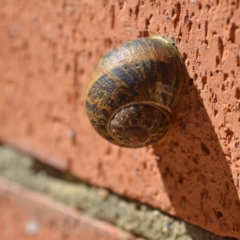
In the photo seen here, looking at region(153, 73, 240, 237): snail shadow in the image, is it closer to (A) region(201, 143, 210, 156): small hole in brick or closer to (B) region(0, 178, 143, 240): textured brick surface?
(A) region(201, 143, 210, 156): small hole in brick

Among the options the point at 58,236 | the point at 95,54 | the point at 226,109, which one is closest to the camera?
the point at 226,109

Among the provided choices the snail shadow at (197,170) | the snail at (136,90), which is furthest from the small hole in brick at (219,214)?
the snail at (136,90)

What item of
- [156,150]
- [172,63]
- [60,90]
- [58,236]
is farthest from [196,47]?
[58,236]

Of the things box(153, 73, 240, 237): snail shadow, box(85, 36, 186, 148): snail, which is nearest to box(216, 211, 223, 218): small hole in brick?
box(153, 73, 240, 237): snail shadow

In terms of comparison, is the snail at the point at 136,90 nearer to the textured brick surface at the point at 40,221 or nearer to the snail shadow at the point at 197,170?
the snail shadow at the point at 197,170

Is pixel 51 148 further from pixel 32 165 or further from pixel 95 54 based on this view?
pixel 95 54
